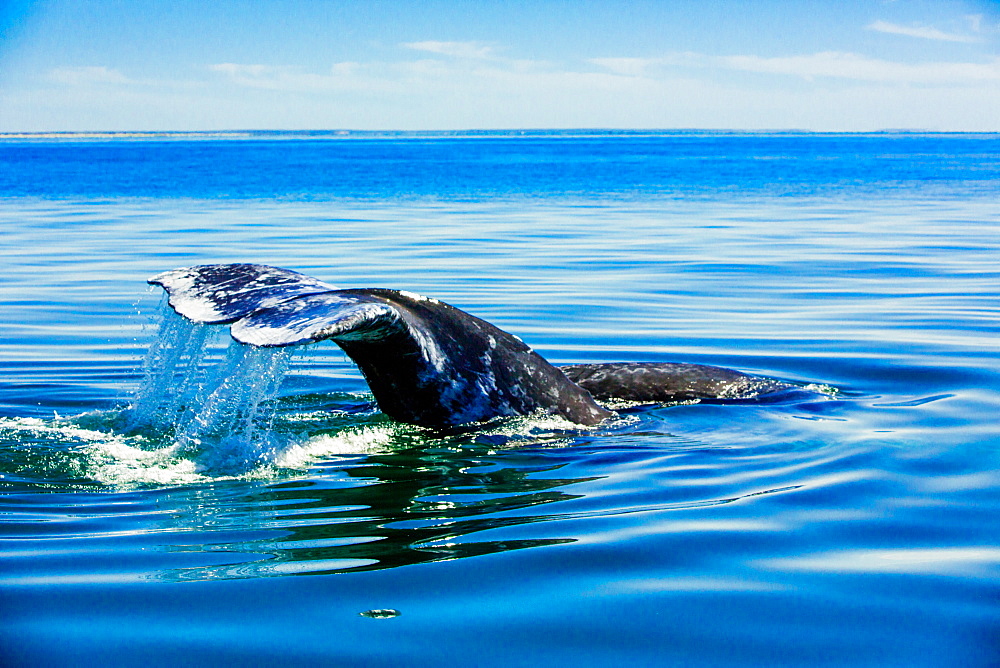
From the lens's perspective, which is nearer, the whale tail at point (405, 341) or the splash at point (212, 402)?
the whale tail at point (405, 341)

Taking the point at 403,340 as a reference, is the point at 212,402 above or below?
below

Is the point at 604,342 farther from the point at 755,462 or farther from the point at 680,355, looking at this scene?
the point at 755,462

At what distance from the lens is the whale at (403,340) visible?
4867 millimetres

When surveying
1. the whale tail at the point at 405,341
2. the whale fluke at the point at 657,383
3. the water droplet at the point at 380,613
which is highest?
the whale tail at the point at 405,341

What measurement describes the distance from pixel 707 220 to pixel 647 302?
13.4 m

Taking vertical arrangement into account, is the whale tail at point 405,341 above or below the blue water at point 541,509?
above

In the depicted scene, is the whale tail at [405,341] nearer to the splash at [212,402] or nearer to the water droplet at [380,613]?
A: the splash at [212,402]

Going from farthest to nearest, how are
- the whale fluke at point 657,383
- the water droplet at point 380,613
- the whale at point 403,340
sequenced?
the whale fluke at point 657,383 → the whale at point 403,340 → the water droplet at point 380,613

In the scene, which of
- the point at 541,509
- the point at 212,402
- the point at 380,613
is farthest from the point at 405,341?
the point at 380,613

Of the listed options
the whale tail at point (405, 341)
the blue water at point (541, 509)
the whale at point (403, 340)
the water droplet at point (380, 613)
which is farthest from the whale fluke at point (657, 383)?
the water droplet at point (380, 613)

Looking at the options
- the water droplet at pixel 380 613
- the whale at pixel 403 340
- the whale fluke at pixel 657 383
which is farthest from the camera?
the whale fluke at pixel 657 383

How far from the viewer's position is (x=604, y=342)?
10250 millimetres

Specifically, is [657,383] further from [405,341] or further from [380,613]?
[380,613]

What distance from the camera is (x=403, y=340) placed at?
532 centimetres
